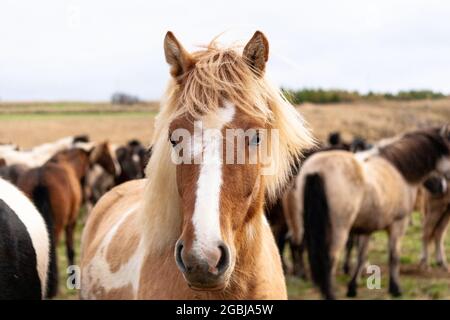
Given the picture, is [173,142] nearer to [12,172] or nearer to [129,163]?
[12,172]

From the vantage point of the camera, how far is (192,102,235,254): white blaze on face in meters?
1.94

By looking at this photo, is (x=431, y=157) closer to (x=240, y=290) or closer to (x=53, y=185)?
(x=53, y=185)

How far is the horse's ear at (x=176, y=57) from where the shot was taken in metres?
2.39

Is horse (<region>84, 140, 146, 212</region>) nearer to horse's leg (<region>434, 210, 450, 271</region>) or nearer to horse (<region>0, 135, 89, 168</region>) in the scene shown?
horse (<region>0, 135, 89, 168</region>)

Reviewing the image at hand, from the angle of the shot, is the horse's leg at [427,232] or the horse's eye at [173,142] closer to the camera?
the horse's eye at [173,142]

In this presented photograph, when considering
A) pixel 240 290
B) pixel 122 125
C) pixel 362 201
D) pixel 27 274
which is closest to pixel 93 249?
pixel 27 274

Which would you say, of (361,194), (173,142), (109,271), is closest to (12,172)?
(361,194)

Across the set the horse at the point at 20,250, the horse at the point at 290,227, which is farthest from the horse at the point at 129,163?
the horse at the point at 20,250

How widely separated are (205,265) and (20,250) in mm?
A: 1316

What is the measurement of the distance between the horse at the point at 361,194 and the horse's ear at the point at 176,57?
188 inches

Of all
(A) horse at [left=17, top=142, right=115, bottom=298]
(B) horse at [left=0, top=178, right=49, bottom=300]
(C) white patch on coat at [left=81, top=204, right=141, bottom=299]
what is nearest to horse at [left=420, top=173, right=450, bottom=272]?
(A) horse at [left=17, top=142, right=115, bottom=298]

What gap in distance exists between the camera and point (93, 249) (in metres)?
3.80

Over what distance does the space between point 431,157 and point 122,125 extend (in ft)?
92.5

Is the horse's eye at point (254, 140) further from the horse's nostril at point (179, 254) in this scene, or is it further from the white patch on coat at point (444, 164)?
the white patch on coat at point (444, 164)
